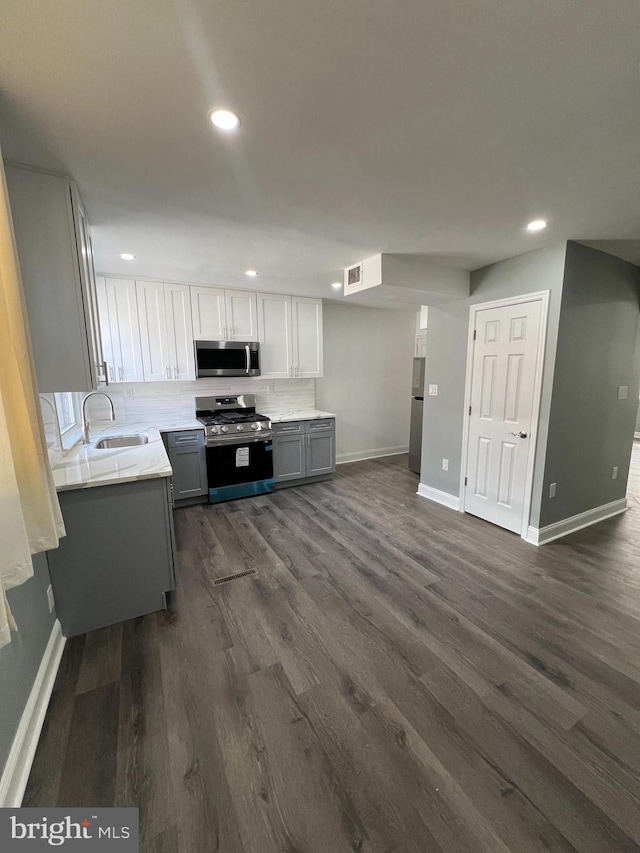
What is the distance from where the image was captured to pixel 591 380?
9.87 ft

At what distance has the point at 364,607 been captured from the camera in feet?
7.14

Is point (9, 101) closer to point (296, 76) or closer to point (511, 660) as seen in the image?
point (296, 76)

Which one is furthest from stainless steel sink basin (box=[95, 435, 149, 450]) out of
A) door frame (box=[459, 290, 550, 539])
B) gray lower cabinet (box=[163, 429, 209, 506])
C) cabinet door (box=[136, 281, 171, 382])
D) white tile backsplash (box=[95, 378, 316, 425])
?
door frame (box=[459, 290, 550, 539])

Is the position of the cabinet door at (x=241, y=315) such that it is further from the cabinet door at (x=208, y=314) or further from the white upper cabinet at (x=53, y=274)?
the white upper cabinet at (x=53, y=274)

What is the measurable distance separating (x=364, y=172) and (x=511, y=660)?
2.58m

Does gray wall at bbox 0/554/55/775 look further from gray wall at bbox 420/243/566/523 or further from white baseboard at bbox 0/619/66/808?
gray wall at bbox 420/243/566/523

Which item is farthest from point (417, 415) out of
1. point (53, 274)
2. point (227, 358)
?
point (53, 274)

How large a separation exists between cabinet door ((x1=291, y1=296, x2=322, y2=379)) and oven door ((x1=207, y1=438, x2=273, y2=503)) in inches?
46.4

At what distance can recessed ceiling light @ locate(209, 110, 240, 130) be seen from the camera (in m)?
1.27

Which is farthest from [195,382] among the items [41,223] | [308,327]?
[41,223]

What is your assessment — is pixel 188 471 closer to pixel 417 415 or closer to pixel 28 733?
pixel 28 733

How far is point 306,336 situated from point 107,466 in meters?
3.07

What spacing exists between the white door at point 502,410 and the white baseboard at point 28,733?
342 cm

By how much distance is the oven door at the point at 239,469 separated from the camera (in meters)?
3.80
